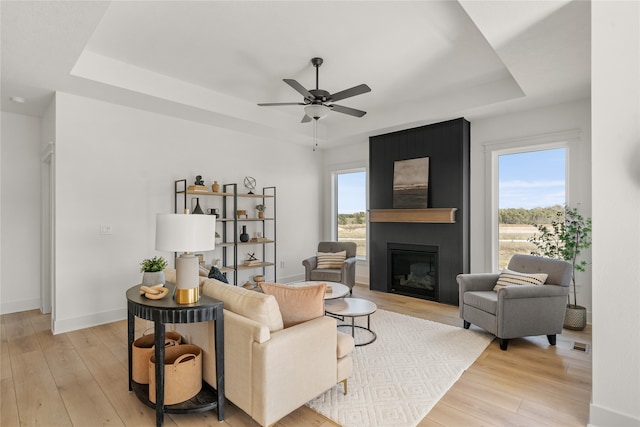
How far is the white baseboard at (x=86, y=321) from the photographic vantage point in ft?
11.9

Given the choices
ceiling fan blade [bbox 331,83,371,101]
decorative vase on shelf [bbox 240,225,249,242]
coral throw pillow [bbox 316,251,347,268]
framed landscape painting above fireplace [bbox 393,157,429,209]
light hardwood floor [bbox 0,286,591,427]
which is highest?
ceiling fan blade [bbox 331,83,371,101]

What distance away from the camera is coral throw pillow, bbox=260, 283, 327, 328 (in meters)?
2.27

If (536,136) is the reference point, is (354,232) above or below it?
below

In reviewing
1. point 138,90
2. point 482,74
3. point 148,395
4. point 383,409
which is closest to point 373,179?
point 482,74

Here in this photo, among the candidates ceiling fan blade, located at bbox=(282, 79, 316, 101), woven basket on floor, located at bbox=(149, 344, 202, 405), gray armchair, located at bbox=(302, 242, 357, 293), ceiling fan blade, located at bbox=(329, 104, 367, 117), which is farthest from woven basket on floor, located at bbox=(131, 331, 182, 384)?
gray armchair, located at bbox=(302, 242, 357, 293)

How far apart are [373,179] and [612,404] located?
14.0ft

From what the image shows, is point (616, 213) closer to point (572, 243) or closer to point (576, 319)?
point (572, 243)

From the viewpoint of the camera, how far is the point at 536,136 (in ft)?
14.2

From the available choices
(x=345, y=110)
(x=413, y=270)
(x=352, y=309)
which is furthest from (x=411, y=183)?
(x=352, y=309)

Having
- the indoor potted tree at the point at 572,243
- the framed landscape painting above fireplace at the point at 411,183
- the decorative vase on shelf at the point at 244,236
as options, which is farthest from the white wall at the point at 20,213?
the indoor potted tree at the point at 572,243

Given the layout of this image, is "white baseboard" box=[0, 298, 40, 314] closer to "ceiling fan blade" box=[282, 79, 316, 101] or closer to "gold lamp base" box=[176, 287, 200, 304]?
"gold lamp base" box=[176, 287, 200, 304]

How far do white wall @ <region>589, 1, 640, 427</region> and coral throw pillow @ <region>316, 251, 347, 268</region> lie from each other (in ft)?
12.1

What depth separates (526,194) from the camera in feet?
14.7

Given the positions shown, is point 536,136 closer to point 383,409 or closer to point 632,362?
point 632,362
